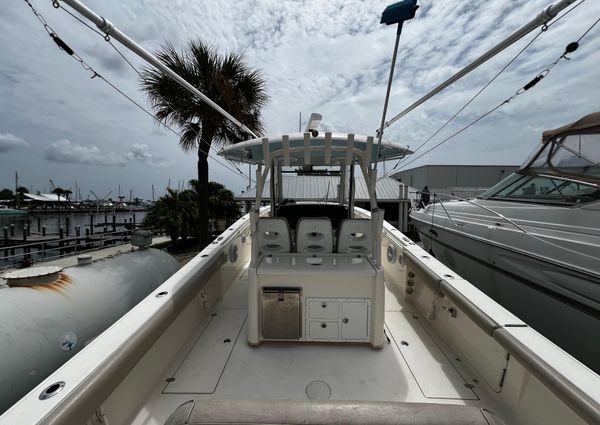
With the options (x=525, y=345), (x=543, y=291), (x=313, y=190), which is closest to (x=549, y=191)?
(x=543, y=291)

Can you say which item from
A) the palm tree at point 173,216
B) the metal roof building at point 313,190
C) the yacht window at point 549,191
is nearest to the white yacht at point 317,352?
the yacht window at point 549,191

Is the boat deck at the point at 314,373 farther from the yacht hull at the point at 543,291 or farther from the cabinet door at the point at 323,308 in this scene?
the yacht hull at the point at 543,291

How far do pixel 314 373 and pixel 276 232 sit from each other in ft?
4.68

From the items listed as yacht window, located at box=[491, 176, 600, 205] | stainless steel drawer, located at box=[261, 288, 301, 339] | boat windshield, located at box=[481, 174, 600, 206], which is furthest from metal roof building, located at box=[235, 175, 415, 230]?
stainless steel drawer, located at box=[261, 288, 301, 339]

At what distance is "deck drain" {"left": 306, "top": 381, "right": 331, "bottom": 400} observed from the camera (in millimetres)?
2114

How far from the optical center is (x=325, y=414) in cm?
121

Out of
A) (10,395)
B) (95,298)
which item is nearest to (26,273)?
(95,298)

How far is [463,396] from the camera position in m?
2.14

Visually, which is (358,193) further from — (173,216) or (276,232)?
(276,232)

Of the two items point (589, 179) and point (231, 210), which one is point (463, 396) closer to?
point (589, 179)

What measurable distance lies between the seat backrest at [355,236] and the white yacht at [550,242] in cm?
165

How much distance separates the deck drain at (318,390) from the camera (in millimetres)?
2114

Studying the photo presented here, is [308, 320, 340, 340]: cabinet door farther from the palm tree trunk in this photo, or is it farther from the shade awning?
the palm tree trunk

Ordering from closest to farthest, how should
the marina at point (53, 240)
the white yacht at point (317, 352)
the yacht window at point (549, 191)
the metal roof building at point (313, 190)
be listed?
the white yacht at point (317, 352) < the yacht window at point (549, 191) < the marina at point (53, 240) < the metal roof building at point (313, 190)
